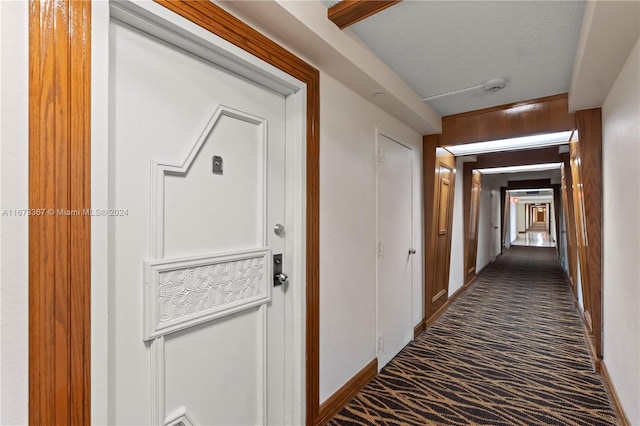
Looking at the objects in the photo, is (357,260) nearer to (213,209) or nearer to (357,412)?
(357,412)

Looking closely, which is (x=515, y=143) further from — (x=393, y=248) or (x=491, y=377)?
(x=491, y=377)

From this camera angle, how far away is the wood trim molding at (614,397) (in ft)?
5.88

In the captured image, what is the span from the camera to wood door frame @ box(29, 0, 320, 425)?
80 centimetres

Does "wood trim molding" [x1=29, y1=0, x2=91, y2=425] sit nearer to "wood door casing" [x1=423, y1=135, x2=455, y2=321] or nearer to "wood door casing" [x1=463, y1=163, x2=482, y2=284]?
"wood door casing" [x1=423, y1=135, x2=455, y2=321]

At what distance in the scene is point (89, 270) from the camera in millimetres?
889

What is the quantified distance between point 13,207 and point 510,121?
11.4 feet

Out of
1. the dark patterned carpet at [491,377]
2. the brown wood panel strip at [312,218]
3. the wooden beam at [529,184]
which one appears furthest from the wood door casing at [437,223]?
the wooden beam at [529,184]

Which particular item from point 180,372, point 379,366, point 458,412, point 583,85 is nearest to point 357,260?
point 379,366

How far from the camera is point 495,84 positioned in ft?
7.79

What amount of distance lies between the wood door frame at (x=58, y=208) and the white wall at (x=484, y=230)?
654 centimetres

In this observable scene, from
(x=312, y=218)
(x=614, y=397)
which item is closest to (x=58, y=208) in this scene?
(x=312, y=218)

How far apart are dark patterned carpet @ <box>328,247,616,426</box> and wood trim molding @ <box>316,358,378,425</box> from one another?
5 cm

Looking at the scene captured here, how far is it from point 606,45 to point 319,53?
1.43 m

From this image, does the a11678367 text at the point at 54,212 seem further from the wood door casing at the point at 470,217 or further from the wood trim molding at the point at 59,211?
the wood door casing at the point at 470,217
